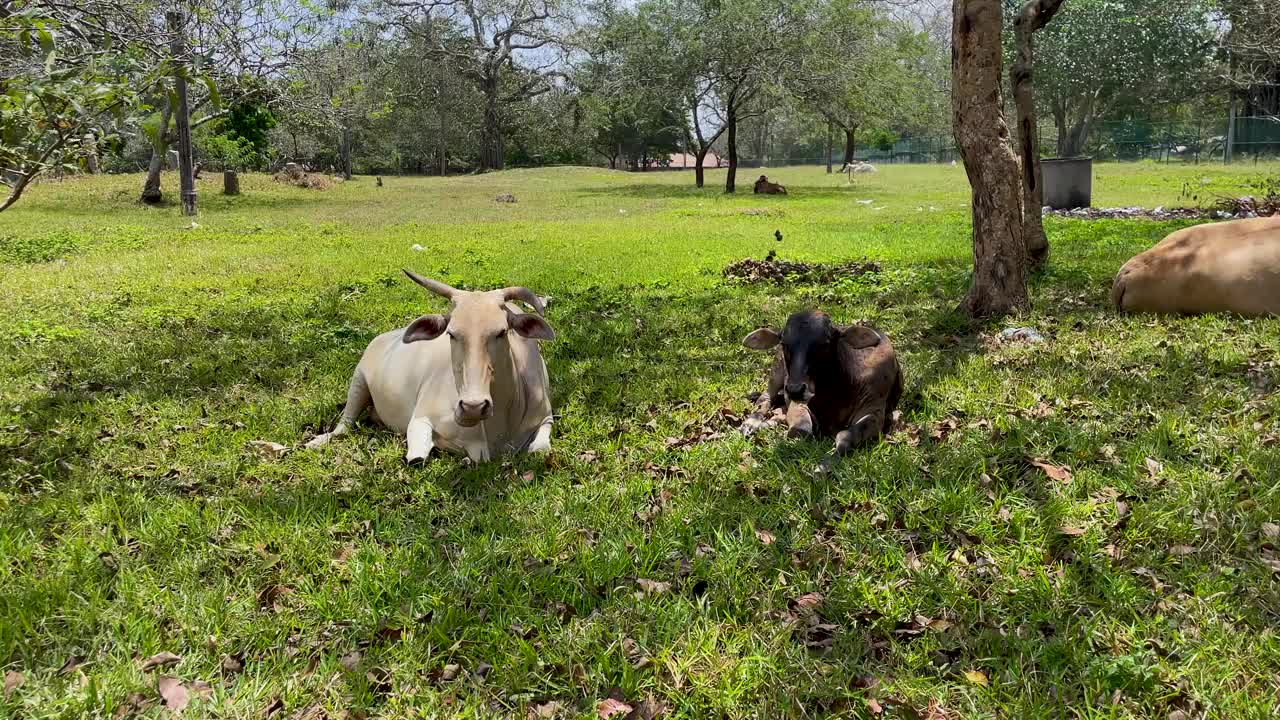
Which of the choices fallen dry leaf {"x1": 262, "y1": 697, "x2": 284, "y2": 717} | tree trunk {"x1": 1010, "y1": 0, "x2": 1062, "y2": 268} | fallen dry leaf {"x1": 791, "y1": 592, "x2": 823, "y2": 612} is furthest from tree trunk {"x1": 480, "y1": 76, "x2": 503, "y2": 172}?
fallen dry leaf {"x1": 262, "y1": 697, "x2": 284, "y2": 717}

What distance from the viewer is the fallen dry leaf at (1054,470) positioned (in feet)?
13.3

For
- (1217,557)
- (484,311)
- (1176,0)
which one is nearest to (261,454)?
(484,311)

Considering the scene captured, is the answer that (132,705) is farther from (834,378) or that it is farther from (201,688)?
(834,378)

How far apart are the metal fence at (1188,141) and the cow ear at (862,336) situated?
33240 millimetres

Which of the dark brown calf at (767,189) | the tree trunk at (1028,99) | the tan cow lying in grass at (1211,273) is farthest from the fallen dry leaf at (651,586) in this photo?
the dark brown calf at (767,189)

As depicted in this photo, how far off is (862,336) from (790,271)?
5734mm

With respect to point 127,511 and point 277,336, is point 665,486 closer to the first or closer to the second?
point 127,511

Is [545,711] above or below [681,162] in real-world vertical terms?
below

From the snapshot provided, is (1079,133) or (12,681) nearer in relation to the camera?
(12,681)

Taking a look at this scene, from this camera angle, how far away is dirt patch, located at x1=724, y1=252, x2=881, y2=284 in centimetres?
1001

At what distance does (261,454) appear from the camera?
16.0 feet

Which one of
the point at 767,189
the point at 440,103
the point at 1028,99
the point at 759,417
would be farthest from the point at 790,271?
the point at 440,103

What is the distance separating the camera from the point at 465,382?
4426 millimetres

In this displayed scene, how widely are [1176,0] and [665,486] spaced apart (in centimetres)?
5326
